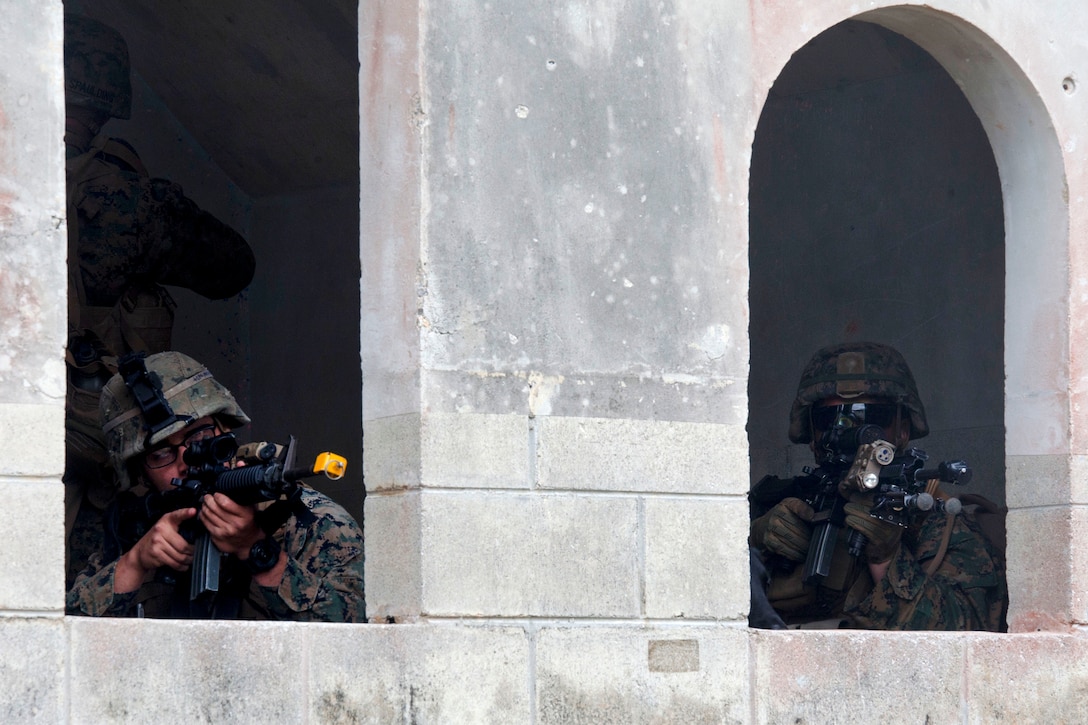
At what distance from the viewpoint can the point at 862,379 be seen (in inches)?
270

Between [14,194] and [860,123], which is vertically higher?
[860,123]

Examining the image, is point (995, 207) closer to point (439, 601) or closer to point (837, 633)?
point (837, 633)

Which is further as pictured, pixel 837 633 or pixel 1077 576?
pixel 1077 576

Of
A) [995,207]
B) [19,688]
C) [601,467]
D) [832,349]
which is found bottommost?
[19,688]

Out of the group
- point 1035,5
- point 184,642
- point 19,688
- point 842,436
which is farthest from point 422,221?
point 842,436

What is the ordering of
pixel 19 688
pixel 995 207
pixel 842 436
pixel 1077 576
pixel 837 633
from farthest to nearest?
1. pixel 995 207
2. pixel 842 436
3. pixel 1077 576
4. pixel 837 633
5. pixel 19 688

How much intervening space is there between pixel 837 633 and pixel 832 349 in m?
2.37

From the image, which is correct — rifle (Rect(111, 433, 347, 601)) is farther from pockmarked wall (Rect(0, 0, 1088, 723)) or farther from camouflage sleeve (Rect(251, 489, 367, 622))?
pockmarked wall (Rect(0, 0, 1088, 723))

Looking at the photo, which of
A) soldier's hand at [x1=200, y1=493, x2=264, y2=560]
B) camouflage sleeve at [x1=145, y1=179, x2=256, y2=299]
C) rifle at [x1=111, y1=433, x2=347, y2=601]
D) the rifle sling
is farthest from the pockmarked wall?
camouflage sleeve at [x1=145, y1=179, x2=256, y2=299]

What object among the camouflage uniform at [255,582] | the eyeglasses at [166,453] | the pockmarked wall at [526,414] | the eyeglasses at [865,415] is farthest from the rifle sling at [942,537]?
the eyeglasses at [166,453]

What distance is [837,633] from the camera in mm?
4895

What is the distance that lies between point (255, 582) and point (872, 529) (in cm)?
253

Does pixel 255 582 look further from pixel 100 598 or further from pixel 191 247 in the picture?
pixel 191 247

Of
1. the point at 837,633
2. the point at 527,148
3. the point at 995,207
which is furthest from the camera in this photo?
the point at 995,207
